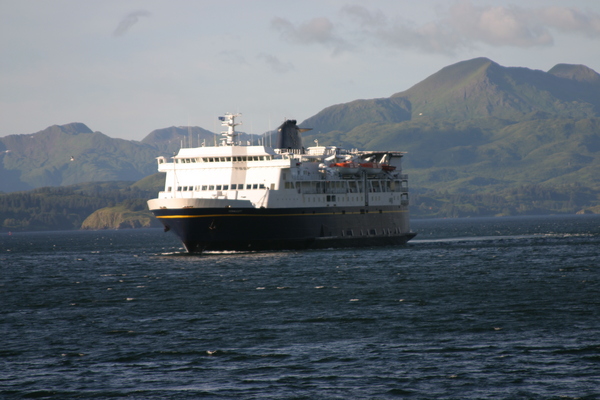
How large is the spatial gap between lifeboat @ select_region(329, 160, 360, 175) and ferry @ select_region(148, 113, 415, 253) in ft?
0.32

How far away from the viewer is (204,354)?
90.8 ft

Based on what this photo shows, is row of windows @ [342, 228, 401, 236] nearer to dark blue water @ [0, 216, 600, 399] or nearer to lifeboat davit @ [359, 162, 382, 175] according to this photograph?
lifeboat davit @ [359, 162, 382, 175]

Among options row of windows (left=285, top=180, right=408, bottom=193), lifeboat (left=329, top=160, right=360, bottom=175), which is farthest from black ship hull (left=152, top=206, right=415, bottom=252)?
lifeboat (left=329, top=160, right=360, bottom=175)

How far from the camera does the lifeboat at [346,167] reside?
79.5 meters

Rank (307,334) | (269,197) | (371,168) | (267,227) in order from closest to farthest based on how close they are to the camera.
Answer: (307,334)
(267,227)
(269,197)
(371,168)

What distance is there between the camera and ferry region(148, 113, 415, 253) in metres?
67.0

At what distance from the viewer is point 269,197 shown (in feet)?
228

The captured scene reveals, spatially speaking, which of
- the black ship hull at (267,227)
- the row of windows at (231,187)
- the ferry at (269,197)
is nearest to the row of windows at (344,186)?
the ferry at (269,197)

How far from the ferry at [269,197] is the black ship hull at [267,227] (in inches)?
3.2

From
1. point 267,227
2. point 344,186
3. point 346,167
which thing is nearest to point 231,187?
point 267,227

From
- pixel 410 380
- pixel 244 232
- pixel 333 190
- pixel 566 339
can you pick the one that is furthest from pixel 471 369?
pixel 333 190

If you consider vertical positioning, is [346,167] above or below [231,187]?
above

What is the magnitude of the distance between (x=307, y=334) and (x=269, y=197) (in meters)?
38.8

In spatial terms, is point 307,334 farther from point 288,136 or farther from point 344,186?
point 288,136
